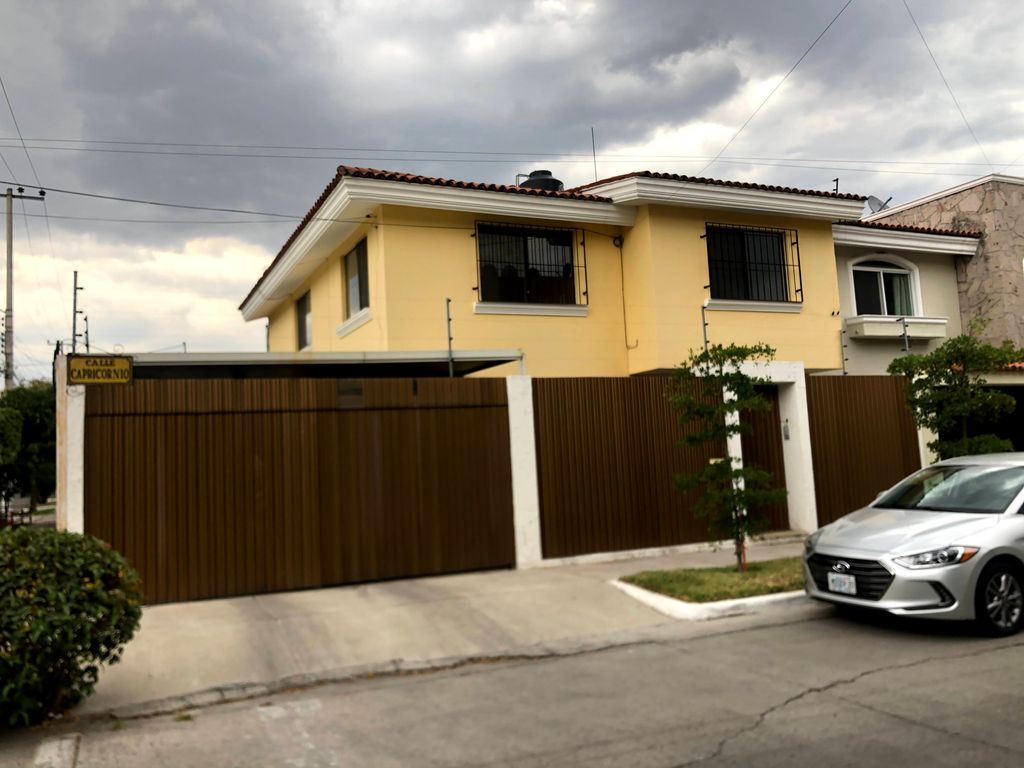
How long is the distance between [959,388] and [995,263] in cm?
801

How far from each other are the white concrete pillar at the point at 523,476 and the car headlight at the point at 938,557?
4624 millimetres

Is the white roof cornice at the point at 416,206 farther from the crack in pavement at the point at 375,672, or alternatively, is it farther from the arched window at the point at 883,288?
the crack in pavement at the point at 375,672

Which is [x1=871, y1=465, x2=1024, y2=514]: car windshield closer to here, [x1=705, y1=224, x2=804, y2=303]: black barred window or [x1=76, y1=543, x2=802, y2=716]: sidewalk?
[x1=76, y1=543, x2=802, y2=716]: sidewalk

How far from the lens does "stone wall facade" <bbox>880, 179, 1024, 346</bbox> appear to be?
18047 mm

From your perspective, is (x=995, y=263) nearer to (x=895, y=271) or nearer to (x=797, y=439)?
(x=895, y=271)

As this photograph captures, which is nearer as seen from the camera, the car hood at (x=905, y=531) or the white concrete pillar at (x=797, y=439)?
the car hood at (x=905, y=531)

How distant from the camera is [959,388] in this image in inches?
466

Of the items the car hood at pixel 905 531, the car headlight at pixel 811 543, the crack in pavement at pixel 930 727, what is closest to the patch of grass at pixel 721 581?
the car headlight at pixel 811 543

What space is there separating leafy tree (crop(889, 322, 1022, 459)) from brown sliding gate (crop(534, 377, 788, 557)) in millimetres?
3254

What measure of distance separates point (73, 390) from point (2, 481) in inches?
604

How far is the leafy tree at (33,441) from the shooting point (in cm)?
2280

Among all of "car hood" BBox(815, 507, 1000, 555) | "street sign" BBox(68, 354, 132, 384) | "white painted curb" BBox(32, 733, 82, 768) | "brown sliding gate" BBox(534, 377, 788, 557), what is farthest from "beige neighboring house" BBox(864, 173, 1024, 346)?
"white painted curb" BBox(32, 733, 82, 768)

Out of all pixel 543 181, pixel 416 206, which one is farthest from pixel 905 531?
pixel 543 181

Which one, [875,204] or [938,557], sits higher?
[875,204]
